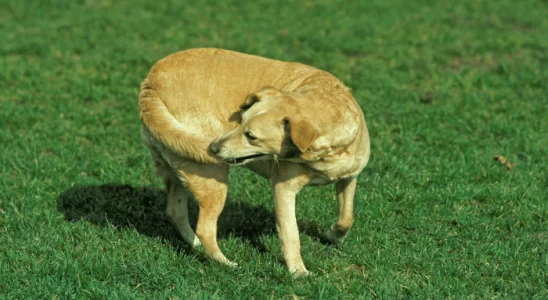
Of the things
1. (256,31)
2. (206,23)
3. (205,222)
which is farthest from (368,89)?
(205,222)

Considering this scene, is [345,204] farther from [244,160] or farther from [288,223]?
[244,160]

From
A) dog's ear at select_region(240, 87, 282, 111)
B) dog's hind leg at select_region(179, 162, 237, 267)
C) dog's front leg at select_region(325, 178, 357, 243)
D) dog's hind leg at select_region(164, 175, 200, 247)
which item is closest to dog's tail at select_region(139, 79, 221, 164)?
dog's hind leg at select_region(179, 162, 237, 267)

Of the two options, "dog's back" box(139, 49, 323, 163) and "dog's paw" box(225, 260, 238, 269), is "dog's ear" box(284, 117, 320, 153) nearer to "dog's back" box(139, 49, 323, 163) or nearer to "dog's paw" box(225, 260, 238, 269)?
"dog's back" box(139, 49, 323, 163)

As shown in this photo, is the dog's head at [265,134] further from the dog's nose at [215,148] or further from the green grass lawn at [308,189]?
the green grass lawn at [308,189]

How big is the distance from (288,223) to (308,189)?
5.36 feet

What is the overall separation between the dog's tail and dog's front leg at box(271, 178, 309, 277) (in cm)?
58

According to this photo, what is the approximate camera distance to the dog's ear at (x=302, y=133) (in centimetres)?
506

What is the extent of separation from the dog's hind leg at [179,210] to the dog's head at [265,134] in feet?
3.87

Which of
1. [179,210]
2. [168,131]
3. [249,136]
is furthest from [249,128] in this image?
[179,210]

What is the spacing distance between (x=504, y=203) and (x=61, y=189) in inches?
163

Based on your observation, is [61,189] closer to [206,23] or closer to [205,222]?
[205,222]

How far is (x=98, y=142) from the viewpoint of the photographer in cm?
836

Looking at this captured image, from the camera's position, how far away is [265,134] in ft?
17.1

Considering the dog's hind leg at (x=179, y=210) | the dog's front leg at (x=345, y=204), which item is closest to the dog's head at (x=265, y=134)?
the dog's front leg at (x=345, y=204)
